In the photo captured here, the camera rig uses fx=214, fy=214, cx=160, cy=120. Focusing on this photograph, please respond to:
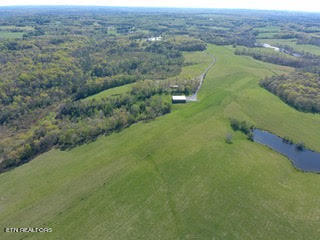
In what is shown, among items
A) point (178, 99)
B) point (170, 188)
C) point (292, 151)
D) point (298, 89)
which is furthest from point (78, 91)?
point (298, 89)

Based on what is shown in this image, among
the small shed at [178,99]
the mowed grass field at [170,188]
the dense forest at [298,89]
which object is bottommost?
the mowed grass field at [170,188]

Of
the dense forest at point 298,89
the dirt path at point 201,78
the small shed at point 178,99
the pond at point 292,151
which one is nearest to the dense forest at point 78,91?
the dense forest at point 298,89

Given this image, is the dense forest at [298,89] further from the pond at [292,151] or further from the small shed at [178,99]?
the small shed at [178,99]

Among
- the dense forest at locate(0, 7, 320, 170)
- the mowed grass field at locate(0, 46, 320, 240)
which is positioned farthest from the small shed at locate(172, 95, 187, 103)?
the mowed grass field at locate(0, 46, 320, 240)

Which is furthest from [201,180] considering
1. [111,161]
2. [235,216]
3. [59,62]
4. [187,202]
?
[59,62]

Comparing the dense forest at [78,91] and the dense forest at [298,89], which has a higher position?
the dense forest at [298,89]

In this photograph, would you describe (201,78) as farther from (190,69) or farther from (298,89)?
(298,89)

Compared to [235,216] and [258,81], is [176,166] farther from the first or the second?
[258,81]

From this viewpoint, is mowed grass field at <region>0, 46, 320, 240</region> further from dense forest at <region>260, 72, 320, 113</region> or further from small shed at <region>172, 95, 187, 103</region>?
small shed at <region>172, 95, 187, 103</region>
